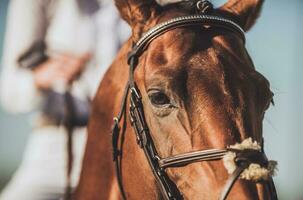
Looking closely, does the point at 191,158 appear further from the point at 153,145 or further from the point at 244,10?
the point at 244,10

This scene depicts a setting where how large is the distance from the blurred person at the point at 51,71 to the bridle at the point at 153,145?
1.01 meters

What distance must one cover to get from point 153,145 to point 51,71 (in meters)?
1.40

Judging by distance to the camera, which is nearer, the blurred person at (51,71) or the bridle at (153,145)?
the bridle at (153,145)

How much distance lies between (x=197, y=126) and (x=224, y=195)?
0.91 ft

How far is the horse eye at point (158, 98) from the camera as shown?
200 centimetres

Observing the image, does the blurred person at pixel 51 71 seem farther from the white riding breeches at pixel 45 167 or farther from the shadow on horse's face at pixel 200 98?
the shadow on horse's face at pixel 200 98

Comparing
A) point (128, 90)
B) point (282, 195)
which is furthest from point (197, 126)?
point (282, 195)

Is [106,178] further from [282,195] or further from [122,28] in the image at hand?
[282,195]

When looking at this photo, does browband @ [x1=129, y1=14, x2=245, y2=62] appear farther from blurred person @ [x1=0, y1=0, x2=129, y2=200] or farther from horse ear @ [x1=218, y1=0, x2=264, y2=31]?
blurred person @ [x1=0, y1=0, x2=129, y2=200]

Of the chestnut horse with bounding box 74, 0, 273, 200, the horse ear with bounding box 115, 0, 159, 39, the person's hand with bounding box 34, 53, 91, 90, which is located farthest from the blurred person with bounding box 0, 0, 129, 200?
the horse ear with bounding box 115, 0, 159, 39

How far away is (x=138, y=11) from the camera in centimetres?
225

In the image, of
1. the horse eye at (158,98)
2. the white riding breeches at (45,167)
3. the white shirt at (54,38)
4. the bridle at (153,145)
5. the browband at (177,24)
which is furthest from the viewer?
the white shirt at (54,38)

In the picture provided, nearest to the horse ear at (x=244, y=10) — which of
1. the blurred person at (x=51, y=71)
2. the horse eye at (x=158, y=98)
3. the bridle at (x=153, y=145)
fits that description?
the bridle at (x=153, y=145)

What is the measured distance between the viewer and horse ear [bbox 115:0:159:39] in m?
2.26
